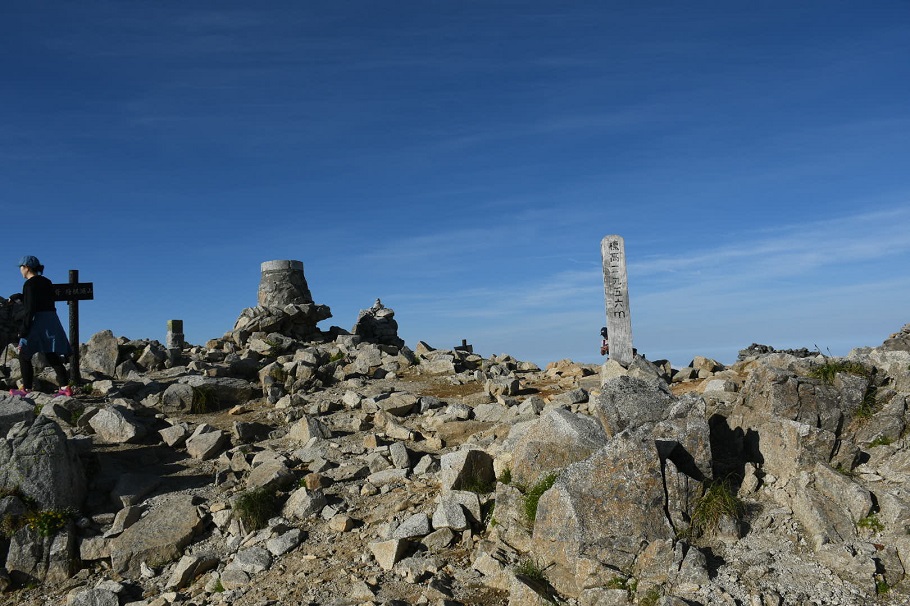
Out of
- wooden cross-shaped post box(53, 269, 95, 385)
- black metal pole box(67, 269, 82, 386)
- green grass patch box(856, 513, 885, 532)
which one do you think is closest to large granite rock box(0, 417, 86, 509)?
black metal pole box(67, 269, 82, 386)

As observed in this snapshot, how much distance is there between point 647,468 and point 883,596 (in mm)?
2242

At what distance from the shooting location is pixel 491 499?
8.39 meters

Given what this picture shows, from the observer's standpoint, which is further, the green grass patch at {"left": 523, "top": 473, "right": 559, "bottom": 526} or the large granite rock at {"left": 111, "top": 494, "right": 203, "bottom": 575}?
the large granite rock at {"left": 111, "top": 494, "right": 203, "bottom": 575}

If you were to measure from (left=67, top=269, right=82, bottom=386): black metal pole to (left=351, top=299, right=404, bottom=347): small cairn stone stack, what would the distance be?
9.64m

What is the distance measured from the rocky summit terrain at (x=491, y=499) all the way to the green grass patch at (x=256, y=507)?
40 mm

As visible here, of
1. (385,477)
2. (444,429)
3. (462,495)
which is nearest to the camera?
(462,495)

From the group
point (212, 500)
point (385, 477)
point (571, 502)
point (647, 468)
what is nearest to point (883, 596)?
point (647, 468)

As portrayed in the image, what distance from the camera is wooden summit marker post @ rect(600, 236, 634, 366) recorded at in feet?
59.5

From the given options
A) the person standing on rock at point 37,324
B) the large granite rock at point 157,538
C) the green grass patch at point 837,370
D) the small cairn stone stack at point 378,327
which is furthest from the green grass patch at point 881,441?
the small cairn stone stack at point 378,327

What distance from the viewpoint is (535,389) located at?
15828 mm

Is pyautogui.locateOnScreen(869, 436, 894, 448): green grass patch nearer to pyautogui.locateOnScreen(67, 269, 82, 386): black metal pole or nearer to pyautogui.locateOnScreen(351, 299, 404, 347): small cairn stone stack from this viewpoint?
pyautogui.locateOnScreen(67, 269, 82, 386): black metal pole

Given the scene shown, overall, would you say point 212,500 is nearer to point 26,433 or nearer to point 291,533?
point 291,533

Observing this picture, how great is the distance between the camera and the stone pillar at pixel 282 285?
82.4 ft

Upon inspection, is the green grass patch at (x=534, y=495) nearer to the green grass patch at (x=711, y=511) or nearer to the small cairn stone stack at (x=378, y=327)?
the green grass patch at (x=711, y=511)
